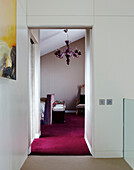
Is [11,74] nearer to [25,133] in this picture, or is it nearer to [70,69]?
[25,133]

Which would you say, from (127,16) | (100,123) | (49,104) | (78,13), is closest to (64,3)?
(78,13)

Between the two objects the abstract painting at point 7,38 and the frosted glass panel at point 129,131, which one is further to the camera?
the frosted glass panel at point 129,131

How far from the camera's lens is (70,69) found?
10.3 meters

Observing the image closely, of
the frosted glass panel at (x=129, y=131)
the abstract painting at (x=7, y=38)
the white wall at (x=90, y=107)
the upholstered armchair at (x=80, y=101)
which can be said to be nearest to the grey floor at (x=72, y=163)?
the frosted glass panel at (x=129, y=131)

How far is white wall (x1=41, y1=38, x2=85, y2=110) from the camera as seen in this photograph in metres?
10.3

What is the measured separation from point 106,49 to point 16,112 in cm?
191

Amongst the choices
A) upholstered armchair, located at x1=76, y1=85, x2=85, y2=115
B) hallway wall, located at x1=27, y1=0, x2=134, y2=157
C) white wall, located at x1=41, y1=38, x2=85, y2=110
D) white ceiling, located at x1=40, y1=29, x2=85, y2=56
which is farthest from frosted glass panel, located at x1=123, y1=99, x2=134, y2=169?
white wall, located at x1=41, y1=38, x2=85, y2=110

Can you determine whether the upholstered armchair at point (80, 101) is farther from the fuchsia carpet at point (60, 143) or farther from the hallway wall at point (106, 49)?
the hallway wall at point (106, 49)

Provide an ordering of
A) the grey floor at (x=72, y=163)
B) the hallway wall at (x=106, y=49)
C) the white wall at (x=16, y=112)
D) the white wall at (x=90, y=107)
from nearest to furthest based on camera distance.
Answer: the white wall at (x=16, y=112) → the grey floor at (x=72, y=163) → the hallway wall at (x=106, y=49) → the white wall at (x=90, y=107)

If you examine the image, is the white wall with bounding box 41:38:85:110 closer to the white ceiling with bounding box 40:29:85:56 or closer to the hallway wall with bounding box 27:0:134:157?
the white ceiling with bounding box 40:29:85:56

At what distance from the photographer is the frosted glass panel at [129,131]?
3.29 m

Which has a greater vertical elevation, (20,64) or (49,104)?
(20,64)

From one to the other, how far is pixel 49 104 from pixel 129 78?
12.4 ft

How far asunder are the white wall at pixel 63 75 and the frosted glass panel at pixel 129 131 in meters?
6.71
